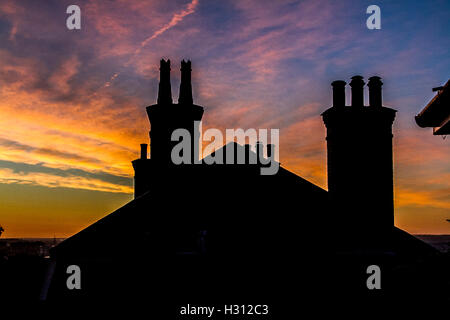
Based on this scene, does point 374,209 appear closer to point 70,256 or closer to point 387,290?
point 387,290

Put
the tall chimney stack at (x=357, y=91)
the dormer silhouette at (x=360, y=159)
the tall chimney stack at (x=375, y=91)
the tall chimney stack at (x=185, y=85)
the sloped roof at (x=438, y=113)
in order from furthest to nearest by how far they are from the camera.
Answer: the tall chimney stack at (x=185, y=85) < the tall chimney stack at (x=375, y=91) < the tall chimney stack at (x=357, y=91) < the dormer silhouette at (x=360, y=159) < the sloped roof at (x=438, y=113)

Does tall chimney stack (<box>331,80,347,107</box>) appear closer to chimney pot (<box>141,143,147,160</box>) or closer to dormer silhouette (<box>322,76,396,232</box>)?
dormer silhouette (<box>322,76,396,232</box>)

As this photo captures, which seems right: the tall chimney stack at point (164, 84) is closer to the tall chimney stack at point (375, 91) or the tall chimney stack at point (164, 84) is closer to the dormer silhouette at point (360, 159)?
the dormer silhouette at point (360, 159)

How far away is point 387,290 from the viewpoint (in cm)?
1128

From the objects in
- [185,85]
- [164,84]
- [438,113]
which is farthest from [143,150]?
[438,113]

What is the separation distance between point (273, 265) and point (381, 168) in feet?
13.1

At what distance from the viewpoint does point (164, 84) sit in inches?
598

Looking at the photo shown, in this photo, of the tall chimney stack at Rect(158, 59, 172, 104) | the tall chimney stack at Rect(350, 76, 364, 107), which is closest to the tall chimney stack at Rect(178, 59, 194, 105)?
the tall chimney stack at Rect(158, 59, 172, 104)

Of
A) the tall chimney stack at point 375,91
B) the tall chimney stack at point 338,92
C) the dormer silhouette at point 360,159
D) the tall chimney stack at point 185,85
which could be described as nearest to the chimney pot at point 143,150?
the tall chimney stack at point 185,85

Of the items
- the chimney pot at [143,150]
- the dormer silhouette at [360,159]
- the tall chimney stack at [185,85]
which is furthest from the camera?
the chimney pot at [143,150]

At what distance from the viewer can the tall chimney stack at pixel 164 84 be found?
1494cm

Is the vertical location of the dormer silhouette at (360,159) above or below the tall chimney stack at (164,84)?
below

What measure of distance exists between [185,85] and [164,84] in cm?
70
